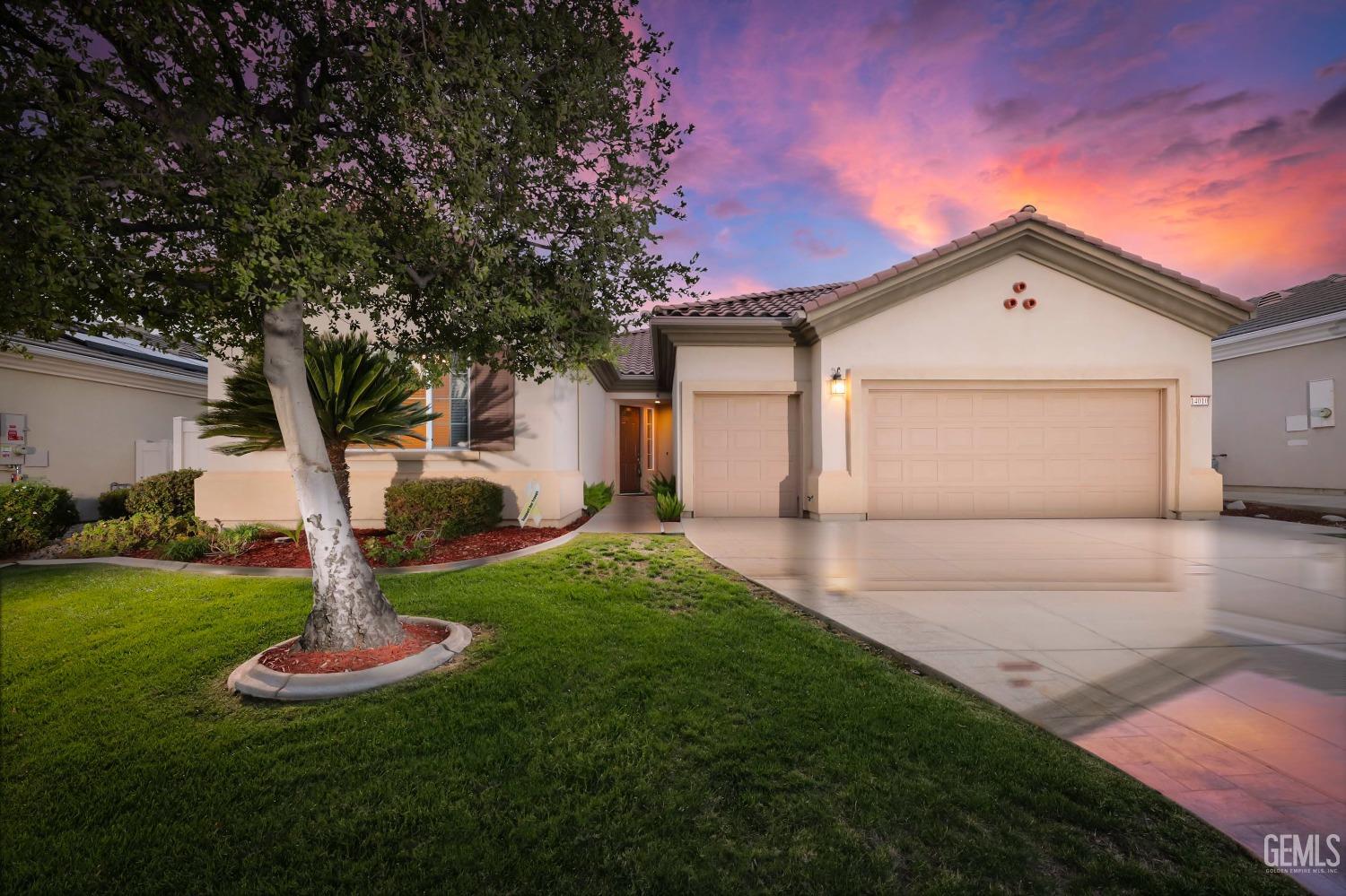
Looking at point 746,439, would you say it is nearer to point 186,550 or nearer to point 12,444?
point 186,550

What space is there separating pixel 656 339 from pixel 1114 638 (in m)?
9.38

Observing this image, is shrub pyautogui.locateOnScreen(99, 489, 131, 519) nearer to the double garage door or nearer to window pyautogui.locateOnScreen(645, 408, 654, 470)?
window pyautogui.locateOnScreen(645, 408, 654, 470)

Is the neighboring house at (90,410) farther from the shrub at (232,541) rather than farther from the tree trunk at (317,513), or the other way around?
the tree trunk at (317,513)

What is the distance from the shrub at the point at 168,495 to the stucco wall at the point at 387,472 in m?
0.56

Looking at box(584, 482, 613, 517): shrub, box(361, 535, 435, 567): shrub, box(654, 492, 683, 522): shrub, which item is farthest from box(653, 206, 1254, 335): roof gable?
box(361, 535, 435, 567): shrub

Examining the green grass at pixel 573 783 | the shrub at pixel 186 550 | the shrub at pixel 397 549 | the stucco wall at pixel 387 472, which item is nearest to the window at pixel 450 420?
the stucco wall at pixel 387 472

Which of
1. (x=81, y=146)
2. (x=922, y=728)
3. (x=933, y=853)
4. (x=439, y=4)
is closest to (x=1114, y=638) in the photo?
(x=922, y=728)

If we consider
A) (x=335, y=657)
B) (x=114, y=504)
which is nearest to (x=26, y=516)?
(x=114, y=504)

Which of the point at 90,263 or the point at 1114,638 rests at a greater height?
the point at 90,263

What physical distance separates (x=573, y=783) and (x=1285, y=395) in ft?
56.5

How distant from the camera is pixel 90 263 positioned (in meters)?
2.88

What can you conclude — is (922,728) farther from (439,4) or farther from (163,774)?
(439,4)

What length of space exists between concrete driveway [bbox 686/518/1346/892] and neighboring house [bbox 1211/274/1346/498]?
4.79 meters

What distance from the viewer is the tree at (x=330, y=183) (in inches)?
113
